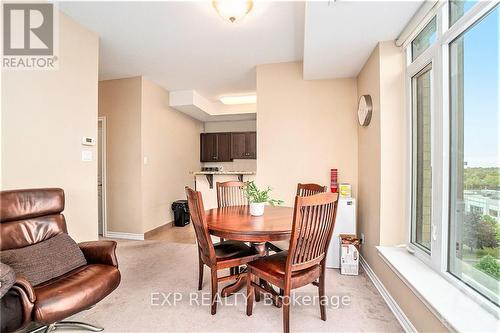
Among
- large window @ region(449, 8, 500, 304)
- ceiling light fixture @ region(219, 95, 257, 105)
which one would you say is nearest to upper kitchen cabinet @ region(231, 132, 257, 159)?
ceiling light fixture @ region(219, 95, 257, 105)

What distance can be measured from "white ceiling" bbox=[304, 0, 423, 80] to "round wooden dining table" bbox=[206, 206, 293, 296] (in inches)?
68.2

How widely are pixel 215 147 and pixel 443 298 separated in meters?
5.53

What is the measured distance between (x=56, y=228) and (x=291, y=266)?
191 cm

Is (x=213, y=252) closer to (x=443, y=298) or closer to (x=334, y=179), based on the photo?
(x=443, y=298)

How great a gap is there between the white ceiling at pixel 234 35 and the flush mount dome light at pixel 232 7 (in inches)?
10.1

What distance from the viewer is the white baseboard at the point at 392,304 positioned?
5.52ft

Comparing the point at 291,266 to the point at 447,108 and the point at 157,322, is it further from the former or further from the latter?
the point at 447,108

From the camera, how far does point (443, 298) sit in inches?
55.2

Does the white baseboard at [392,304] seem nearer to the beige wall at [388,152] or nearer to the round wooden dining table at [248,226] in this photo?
the beige wall at [388,152]

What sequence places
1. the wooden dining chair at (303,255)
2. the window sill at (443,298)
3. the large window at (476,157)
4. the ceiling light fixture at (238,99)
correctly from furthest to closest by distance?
the ceiling light fixture at (238,99)
the wooden dining chair at (303,255)
the large window at (476,157)
the window sill at (443,298)

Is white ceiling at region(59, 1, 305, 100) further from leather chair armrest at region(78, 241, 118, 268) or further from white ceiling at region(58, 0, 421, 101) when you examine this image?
leather chair armrest at region(78, 241, 118, 268)

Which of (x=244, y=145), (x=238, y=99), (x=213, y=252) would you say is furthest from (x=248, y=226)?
(x=244, y=145)

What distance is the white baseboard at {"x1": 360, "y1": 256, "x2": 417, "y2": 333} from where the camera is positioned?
66.3 inches

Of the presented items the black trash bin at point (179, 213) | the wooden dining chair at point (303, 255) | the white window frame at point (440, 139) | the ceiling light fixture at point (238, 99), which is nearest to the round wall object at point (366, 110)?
the white window frame at point (440, 139)
